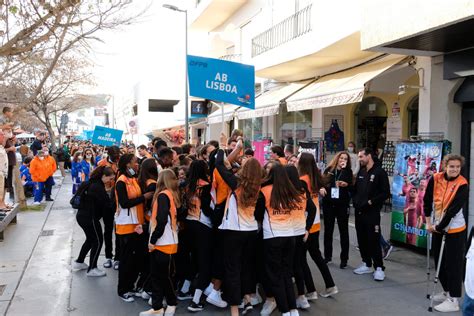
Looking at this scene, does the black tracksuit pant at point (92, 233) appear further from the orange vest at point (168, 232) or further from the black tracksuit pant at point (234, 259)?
the black tracksuit pant at point (234, 259)

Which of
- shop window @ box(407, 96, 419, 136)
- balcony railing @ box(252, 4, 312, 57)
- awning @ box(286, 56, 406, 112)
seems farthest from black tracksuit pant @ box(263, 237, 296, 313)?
shop window @ box(407, 96, 419, 136)

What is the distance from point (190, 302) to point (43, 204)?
936 centimetres

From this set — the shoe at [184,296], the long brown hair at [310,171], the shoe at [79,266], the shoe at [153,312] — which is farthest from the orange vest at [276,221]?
the shoe at [79,266]

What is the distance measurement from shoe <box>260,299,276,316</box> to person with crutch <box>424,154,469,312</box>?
6.05ft

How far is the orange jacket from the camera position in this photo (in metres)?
12.9

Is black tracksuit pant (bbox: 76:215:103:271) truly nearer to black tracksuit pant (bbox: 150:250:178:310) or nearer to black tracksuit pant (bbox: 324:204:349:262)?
black tracksuit pant (bbox: 150:250:178:310)

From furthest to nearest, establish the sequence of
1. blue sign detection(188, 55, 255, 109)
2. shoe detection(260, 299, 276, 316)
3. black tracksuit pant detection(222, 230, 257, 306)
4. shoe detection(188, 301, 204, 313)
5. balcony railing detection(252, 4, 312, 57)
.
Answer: balcony railing detection(252, 4, 312, 57), blue sign detection(188, 55, 255, 109), shoe detection(188, 301, 204, 313), shoe detection(260, 299, 276, 316), black tracksuit pant detection(222, 230, 257, 306)

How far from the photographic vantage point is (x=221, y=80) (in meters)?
8.54

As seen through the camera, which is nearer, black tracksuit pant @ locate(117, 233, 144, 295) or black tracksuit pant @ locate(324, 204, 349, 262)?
black tracksuit pant @ locate(117, 233, 144, 295)

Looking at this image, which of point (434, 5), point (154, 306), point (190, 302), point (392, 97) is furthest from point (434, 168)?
point (392, 97)

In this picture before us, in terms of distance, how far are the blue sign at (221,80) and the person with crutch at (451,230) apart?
14.2ft

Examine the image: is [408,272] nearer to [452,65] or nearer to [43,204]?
[452,65]

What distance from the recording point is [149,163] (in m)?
5.64

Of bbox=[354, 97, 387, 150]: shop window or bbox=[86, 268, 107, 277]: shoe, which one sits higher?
bbox=[354, 97, 387, 150]: shop window
